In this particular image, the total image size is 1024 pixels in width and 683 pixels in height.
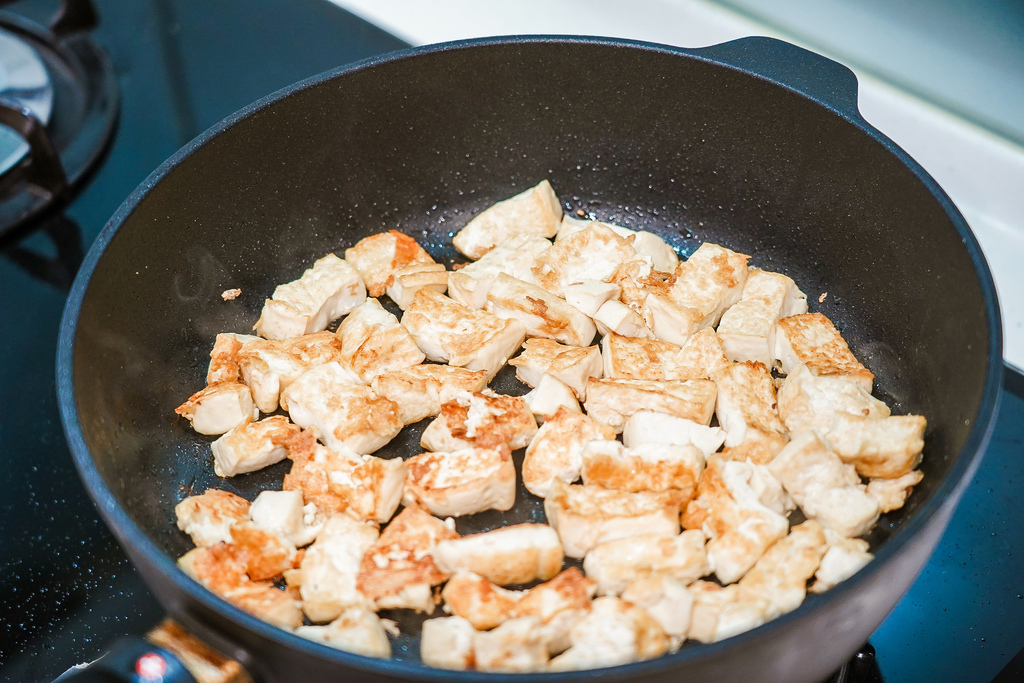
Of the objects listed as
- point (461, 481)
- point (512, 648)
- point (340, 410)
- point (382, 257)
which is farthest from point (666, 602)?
point (382, 257)

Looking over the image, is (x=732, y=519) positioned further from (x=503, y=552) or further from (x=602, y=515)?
(x=503, y=552)

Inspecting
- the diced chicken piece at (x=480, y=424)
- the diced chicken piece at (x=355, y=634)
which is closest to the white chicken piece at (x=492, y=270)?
the diced chicken piece at (x=480, y=424)

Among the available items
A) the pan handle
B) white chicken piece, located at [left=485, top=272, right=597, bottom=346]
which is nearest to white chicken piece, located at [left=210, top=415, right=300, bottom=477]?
white chicken piece, located at [left=485, top=272, right=597, bottom=346]

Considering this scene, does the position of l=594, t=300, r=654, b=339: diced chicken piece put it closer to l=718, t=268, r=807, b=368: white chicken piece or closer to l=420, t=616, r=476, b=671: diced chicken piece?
l=718, t=268, r=807, b=368: white chicken piece

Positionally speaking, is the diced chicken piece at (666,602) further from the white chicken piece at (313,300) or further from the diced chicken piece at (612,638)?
the white chicken piece at (313,300)

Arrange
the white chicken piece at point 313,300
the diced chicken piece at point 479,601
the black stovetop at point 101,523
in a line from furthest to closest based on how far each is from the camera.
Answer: the white chicken piece at point 313,300 → the black stovetop at point 101,523 → the diced chicken piece at point 479,601

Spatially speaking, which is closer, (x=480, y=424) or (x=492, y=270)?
(x=480, y=424)
